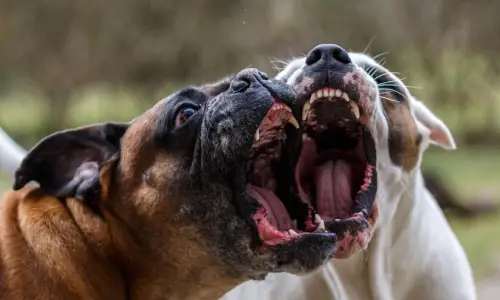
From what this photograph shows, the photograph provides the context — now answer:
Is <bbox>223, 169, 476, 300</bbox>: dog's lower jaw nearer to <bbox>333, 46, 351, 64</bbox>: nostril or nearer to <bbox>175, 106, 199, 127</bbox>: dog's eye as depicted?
<bbox>333, 46, 351, 64</bbox>: nostril

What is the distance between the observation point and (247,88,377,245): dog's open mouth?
1.28 meters

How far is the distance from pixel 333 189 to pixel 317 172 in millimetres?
51

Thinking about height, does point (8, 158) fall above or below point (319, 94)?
below

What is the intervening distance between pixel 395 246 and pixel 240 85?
51 centimetres

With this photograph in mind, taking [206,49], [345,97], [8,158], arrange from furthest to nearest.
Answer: [206,49] < [8,158] < [345,97]

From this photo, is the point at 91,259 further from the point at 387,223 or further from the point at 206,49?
the point at 206,49

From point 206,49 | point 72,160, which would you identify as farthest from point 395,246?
point 206,49

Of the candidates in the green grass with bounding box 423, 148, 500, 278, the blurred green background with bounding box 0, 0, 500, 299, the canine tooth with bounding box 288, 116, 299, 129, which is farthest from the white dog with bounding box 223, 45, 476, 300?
the green grass with bounding box 423, 148, 500, 278

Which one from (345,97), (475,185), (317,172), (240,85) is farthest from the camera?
(475,185)

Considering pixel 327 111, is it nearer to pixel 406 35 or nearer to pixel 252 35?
pixel 252 35

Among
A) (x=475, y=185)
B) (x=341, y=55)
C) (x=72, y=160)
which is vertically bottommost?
(x=475, y=185)

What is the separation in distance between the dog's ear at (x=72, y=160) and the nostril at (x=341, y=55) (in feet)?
1.29

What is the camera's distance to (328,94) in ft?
4.54

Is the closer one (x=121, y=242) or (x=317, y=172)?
(x=121, y=242)
